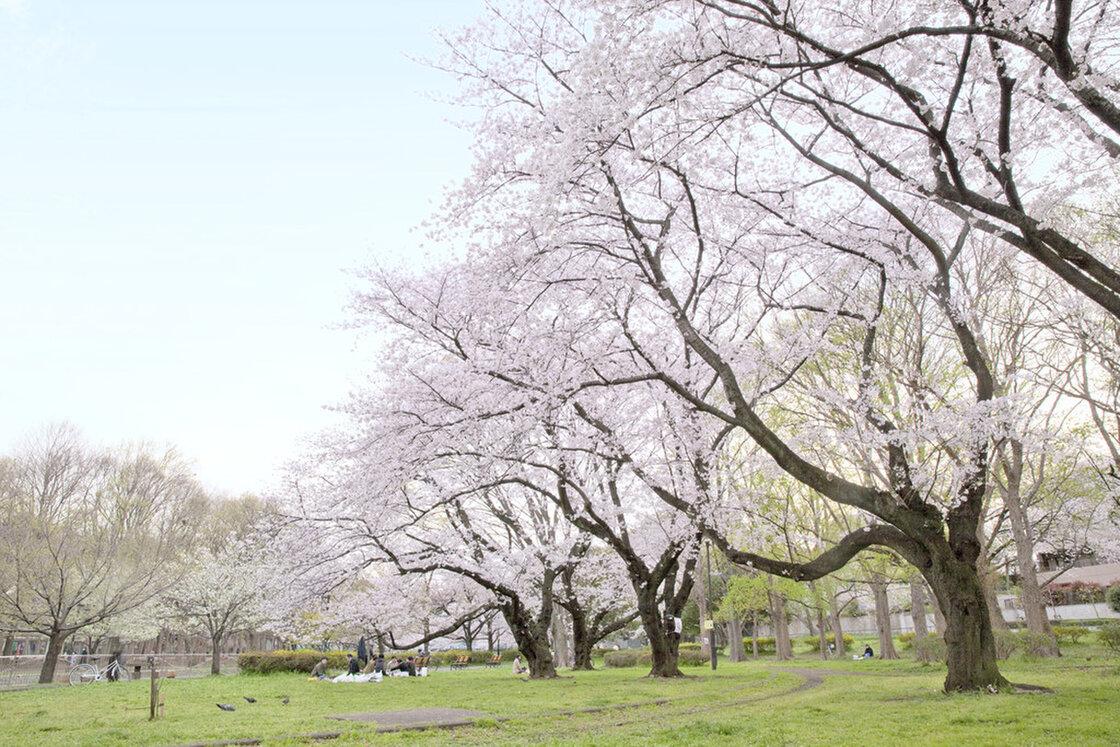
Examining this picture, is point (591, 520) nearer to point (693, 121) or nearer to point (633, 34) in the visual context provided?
point (693, 121)

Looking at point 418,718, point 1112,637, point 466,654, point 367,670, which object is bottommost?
point 466,654

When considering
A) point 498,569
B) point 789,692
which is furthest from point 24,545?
point 789,692

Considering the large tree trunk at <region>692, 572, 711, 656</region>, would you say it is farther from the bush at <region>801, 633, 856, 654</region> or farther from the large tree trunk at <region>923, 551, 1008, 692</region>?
the large tree trunk at <region>923, 551, 1008, 692</region>

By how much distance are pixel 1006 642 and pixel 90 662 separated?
3364 centimetres

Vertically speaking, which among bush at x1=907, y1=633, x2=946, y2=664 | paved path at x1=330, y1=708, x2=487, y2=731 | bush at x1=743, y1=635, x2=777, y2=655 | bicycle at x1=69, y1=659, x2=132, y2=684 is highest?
paved path at x1=330, y1=708, x2=487, y2=731

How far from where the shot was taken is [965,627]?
1040 cm

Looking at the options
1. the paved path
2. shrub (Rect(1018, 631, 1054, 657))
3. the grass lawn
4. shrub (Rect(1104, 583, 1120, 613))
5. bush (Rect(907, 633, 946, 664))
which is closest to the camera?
the grass lawn

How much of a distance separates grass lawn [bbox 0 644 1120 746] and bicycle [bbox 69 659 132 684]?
10123 mm

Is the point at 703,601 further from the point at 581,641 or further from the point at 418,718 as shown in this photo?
the point at 418,718

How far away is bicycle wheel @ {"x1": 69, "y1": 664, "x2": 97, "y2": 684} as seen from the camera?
25.9 m

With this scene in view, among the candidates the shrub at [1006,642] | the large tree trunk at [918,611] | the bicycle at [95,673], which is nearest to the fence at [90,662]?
the bicycle at [95,673]

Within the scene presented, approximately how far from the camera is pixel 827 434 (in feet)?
54.3

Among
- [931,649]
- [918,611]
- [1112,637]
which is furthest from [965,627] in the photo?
[918,611]

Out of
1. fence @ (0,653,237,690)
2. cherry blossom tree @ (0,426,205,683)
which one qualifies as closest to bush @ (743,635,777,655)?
fence @ (0,653,237,690)
